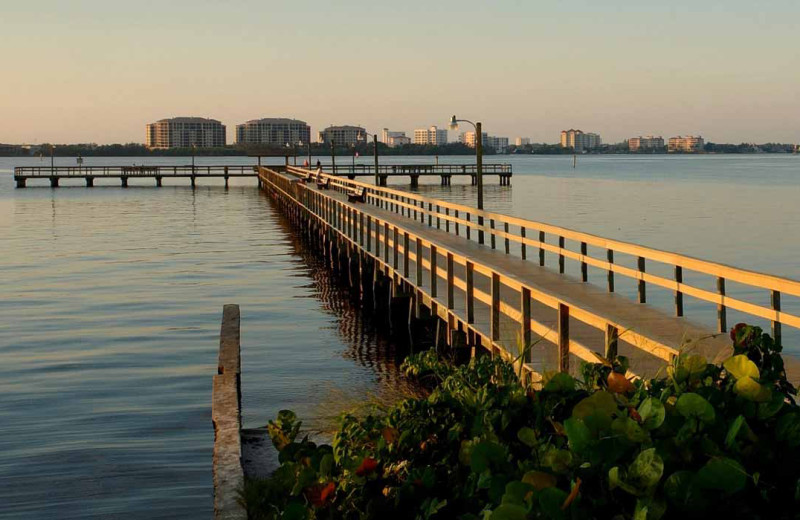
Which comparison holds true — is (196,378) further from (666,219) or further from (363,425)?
(666,219)

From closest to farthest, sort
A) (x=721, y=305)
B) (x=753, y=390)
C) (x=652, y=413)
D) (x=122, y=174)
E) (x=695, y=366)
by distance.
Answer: (x=652, y=413) < (x=753, y=390) < (x=695, y=366) < (x=721, y=305) < (x=122, y=174)

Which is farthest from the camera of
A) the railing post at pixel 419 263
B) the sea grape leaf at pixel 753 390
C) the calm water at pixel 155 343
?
the railing post at pixel 419 263

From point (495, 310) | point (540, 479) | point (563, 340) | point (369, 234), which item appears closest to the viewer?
point (540, 479)

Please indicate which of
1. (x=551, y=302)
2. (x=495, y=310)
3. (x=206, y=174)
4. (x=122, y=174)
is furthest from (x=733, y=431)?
(x=206, y=174)

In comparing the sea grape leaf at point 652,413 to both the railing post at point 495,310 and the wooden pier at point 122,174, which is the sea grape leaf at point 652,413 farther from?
the wooden pier at point 122,174

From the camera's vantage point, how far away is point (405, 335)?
22.0 metres

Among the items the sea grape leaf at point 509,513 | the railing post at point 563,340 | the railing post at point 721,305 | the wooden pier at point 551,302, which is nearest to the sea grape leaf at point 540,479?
the sea grape leaf at point 509,513

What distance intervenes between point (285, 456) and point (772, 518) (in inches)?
108

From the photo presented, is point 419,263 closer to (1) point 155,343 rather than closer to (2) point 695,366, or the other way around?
(1) point 155,343

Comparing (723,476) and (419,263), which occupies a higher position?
(723,476)

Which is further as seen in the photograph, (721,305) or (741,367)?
(721,305)

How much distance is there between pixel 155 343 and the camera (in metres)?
21.2

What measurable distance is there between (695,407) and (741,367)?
36 cm

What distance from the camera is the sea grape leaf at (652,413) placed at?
383cm
